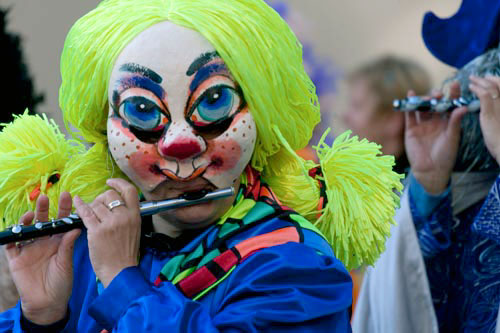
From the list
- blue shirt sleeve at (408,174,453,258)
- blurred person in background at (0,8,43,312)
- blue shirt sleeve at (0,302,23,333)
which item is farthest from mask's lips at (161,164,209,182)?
blurred person in background at (0,8,43,312)

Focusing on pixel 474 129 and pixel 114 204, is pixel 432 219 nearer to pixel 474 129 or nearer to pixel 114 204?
pixel 474 129

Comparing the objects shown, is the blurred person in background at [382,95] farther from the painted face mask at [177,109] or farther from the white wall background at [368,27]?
the painted face mask at [177,109]

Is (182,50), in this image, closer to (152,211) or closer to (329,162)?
(152,211)

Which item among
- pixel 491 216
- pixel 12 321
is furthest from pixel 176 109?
pixel 491 216

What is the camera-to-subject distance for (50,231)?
1200 mm

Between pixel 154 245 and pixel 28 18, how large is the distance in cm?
242

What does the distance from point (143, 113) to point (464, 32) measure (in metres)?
1.02

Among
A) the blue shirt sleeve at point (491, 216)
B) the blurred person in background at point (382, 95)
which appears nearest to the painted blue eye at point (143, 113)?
the blue shirt sleeve at point (491, 216)

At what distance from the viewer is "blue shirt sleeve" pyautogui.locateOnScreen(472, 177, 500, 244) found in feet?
5.32

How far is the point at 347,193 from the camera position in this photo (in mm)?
1303

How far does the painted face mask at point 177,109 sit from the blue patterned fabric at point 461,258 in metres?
0.77

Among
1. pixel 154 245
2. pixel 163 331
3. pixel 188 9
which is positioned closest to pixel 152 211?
pixel 154 245

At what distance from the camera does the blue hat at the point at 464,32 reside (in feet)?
5.74

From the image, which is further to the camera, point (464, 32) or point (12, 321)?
point (464, 32)
